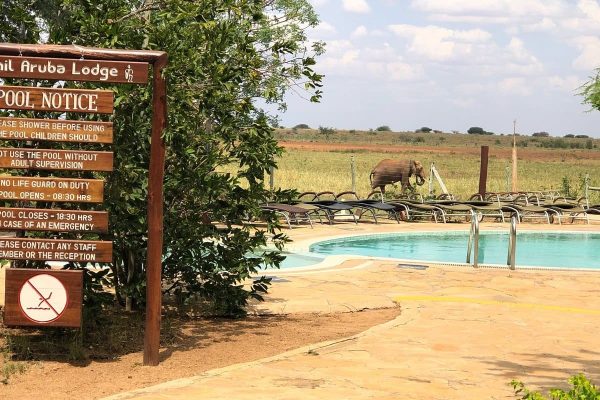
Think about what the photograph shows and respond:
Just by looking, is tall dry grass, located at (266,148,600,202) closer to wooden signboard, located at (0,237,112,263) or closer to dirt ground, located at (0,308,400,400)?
dirt ground, located at (0,308,400,400)

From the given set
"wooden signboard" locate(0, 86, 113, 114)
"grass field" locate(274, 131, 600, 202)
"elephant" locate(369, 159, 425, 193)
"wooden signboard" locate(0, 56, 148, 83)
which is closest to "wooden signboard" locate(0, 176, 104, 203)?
"wooden signboard" locate(0, 86, 113, 114)

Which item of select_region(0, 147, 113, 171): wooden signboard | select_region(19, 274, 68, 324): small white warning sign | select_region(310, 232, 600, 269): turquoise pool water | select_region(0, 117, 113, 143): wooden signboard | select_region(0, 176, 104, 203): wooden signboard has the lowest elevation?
select_region(310, 232, 600, 269): turquoise pool water

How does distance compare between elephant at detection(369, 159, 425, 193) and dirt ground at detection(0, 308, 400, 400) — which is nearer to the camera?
dirt ground at detection(0, 308, 400, 400)

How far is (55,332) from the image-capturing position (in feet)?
26.3

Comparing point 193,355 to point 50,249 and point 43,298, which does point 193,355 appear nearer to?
point 43,298

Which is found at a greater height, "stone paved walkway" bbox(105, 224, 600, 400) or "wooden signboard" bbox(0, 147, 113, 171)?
"wooden signboard" bbox(0, 147, 113, 171)

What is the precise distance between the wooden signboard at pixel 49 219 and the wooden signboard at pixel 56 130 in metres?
0.54

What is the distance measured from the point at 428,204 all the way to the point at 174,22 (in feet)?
48.0

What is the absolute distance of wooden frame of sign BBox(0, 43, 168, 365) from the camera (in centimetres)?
732

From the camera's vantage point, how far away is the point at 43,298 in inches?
292

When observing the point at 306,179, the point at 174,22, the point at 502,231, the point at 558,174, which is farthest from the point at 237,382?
the point at 558,174

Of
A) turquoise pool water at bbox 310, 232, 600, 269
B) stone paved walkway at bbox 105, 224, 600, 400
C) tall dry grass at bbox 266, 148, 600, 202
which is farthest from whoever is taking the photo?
tall dry grass at bbox 266, 148, 600, 202

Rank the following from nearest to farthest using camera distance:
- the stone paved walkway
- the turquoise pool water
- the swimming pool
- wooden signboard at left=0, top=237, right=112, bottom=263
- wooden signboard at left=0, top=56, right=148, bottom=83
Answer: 1. the stone paved walkway
2. wooden signboard at left=0, top=56, right=148, bottom=83
3. wooden signboard at left=0, top=237, right=112, bottom=263
4. the swimming pool
5. the turquoise pool water

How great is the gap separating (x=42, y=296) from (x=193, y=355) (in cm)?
124
